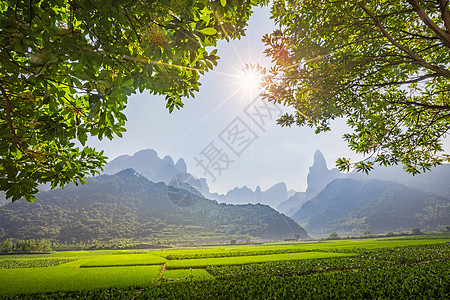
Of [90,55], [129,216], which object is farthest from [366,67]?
[129,216]

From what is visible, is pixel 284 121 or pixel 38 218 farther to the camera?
pixel 38 218

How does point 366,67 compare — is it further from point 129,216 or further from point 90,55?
point 129,216

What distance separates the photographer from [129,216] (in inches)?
5032

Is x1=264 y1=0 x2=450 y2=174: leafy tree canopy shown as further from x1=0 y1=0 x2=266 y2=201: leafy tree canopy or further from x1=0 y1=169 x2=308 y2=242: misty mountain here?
x1=0 y1=169 x2=308 y2=242: misty mountain

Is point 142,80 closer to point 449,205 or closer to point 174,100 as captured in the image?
point 174,100

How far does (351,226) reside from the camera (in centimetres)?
19550

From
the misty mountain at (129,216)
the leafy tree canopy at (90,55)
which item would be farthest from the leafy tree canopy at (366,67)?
the misty mountain at (129,216)

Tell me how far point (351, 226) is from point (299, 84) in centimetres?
23471

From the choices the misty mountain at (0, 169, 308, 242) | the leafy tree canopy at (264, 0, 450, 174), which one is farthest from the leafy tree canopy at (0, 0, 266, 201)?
the misty mountain at (0, 169, 308, 242)

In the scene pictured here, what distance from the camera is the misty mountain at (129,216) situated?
3900 inches

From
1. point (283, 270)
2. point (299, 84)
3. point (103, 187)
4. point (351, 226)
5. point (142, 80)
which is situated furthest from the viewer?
point (351, 226)

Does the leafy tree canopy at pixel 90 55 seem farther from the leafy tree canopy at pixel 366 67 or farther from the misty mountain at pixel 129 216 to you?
the misty mountain at pixel 129 216

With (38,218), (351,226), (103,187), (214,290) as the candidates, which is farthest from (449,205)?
(38,218)

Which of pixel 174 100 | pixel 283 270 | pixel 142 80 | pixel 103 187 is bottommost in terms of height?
pixel 283 270
